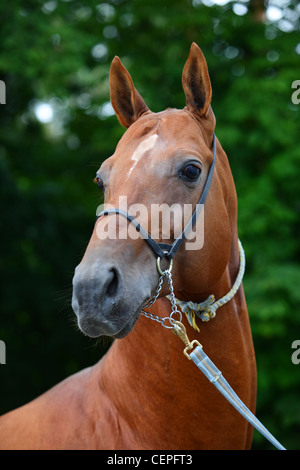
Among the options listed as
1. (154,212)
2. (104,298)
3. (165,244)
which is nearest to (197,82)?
(154,212)

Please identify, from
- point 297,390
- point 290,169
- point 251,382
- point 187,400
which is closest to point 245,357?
point 251,382

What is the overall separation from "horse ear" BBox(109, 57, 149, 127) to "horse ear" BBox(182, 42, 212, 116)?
0.33 m

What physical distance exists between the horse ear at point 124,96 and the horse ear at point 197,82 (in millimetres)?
328

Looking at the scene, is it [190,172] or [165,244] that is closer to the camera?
[165,244]

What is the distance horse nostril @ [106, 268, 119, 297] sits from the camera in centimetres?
197

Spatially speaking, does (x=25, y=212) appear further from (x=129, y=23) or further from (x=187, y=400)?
(x=187, y=400)

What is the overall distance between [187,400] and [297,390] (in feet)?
16.4

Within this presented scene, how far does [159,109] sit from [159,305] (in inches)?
191

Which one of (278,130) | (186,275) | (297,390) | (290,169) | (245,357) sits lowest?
(297,390)

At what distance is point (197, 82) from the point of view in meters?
2.60

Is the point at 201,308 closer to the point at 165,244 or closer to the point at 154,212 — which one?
the point at 165,244

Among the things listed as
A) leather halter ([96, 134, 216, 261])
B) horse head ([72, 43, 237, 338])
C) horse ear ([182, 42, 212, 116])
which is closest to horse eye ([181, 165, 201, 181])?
horse head ([72, 43, 237, 338])

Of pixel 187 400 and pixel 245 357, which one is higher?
pixel 245 357

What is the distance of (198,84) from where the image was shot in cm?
261
